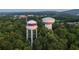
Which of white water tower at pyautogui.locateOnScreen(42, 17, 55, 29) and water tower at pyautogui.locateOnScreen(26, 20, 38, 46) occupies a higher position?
white water tower at pyautogui.locateOnScreen(42, 17, 55, 29)

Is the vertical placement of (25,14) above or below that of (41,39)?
above

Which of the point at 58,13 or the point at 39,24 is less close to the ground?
the point at 58,13

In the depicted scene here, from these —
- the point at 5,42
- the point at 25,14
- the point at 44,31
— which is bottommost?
the point at 5,42

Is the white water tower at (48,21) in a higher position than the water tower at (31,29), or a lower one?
higher
